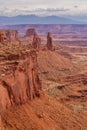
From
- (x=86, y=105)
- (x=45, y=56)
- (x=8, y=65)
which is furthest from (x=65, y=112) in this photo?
(x=45, y=56)

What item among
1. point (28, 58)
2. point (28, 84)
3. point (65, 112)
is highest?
point (28, 58)

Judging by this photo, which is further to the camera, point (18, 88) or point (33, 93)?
point (33, 93)

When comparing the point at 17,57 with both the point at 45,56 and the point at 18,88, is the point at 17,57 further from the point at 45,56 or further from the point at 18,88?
the point at 45,56

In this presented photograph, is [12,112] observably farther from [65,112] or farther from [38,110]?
[65,112]

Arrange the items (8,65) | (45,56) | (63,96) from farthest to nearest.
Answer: (45,56) → (63,96) → (8,65)

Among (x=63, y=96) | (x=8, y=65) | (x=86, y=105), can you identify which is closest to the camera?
(x=8, y=65)

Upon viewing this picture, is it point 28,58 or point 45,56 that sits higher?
point 28,58
